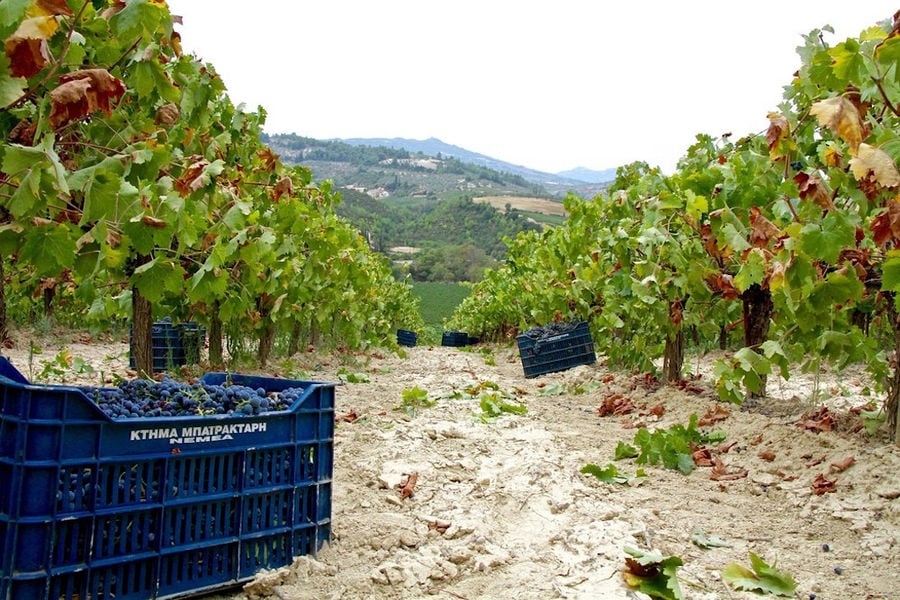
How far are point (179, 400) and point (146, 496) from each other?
45cm

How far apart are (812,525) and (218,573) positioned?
3.07m

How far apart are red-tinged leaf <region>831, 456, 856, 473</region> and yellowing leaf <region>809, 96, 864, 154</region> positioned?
244cm

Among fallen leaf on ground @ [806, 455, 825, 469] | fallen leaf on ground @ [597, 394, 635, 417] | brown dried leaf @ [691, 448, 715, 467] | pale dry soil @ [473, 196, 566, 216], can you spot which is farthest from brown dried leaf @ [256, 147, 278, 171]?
pale dry soil @ [473, 196, 566, 216]

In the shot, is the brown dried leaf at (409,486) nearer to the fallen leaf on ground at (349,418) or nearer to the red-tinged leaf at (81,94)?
the fallen leaf on ground at (349,418)

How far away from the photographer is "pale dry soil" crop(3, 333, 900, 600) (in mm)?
3104

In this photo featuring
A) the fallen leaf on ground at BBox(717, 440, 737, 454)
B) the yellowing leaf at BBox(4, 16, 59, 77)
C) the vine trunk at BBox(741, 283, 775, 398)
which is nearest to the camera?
the yellowing leaf at BBox(4, 16, 59, 77)

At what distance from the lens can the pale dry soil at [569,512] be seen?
3.10 metres

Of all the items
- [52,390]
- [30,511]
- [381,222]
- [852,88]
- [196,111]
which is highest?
[381,222]

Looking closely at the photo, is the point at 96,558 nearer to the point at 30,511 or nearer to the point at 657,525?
the point at 30,511

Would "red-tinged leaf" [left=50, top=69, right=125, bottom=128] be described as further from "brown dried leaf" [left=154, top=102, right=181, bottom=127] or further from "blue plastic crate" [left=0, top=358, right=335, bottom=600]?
"brown dried leaf" [left=154, top=102, right=181, bottom=127]

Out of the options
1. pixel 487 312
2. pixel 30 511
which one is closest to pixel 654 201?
pixel 30 511

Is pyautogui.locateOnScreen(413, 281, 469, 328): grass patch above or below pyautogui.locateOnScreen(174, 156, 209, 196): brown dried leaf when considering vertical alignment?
above

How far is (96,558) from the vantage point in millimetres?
2557

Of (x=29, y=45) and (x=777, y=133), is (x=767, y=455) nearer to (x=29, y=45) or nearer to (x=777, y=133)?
(x=777, y=133)
